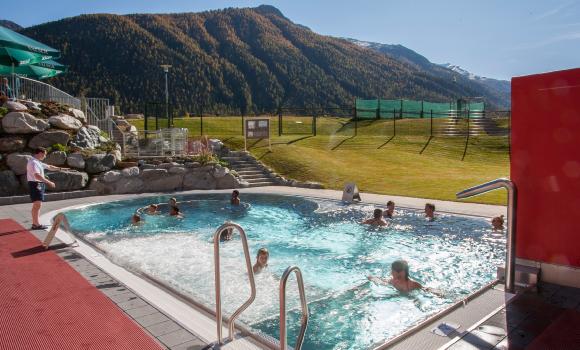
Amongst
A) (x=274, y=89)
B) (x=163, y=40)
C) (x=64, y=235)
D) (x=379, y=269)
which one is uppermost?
(x=163, y=40)

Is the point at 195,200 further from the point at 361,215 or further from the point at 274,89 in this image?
the point at 274,89

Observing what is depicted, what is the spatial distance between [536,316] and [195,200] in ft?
38.7

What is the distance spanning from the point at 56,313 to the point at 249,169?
562 inches

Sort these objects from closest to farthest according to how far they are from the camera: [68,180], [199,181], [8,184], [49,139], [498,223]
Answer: [498,223] < [8,184] < [68,180] < [49,139] < [199,181]

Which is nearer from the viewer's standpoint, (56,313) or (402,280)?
(56,313)

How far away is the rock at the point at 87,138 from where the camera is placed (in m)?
15.5

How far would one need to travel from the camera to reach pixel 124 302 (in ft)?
15.3

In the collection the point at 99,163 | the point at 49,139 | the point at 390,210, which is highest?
the point at 49,139

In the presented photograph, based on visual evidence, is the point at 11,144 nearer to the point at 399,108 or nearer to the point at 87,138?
the point at 87,138

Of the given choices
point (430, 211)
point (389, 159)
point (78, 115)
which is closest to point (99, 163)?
point (78, 115)

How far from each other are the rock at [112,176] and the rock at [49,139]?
6.86 ft

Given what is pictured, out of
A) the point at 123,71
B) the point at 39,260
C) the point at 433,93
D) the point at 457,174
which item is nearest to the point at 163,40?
the point at 123,71

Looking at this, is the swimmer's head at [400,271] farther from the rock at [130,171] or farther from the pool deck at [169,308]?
the rock at [130,171]

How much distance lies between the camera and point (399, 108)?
132ft
